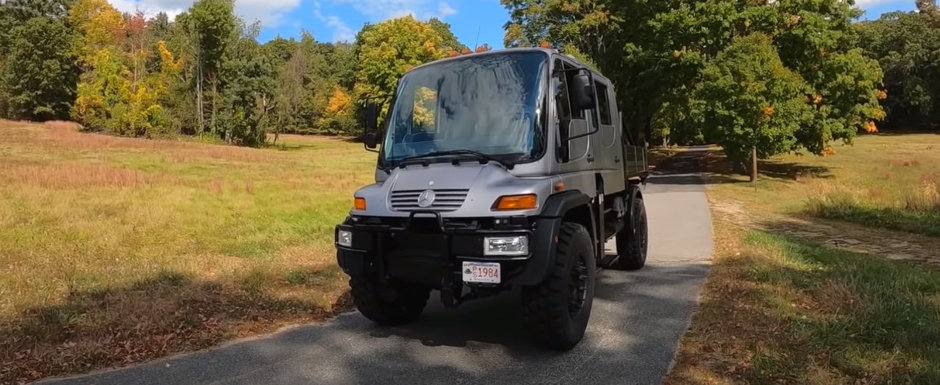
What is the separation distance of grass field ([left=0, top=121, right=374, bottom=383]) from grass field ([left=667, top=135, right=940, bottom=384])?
4.01m

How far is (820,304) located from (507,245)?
3.57 m

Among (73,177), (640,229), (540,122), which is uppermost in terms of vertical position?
(540,122)

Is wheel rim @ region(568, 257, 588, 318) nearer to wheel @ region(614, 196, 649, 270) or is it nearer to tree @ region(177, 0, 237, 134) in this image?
wheel @ region(614, 196, 649, 270)

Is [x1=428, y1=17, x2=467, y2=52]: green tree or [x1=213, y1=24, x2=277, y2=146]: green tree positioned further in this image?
[x1=428, y1=17, x2=467, y2=52]: green tree

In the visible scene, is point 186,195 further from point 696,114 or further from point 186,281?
point 696,114

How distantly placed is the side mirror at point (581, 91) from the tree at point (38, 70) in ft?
214

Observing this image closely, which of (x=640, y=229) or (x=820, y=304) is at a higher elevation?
(x=640, y=229)

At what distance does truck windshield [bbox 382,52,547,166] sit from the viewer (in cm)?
534

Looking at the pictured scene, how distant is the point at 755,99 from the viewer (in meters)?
24.8

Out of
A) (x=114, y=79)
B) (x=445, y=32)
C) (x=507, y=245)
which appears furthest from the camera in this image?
(x=445, y=32)

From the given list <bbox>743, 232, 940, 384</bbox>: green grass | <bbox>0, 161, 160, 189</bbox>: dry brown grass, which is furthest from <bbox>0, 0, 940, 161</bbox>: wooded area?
<bbox>0, 161, 160, 189</bbox>: dry brown grass

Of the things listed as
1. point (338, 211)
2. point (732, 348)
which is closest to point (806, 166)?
point (338, 211)

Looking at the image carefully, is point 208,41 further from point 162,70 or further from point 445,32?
point 445,32

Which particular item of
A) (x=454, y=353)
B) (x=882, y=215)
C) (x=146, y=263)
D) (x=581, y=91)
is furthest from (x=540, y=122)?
(x=882, y=215)
